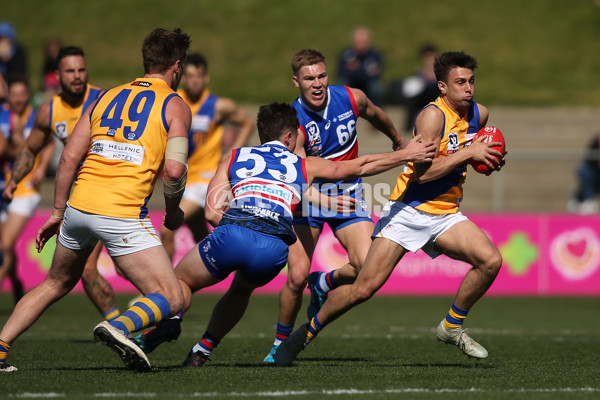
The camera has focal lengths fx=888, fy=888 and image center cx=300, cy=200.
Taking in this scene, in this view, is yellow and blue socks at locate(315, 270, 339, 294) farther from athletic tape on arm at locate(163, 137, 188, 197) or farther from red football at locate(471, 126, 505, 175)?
athletic tape on arm at locate(163, 137, 188, 197)

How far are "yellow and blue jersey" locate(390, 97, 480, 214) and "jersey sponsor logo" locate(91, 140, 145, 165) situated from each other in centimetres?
232

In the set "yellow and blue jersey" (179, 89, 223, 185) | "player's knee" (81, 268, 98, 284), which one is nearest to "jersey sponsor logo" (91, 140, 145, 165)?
"player's knee" (81, 268, 98, 284)

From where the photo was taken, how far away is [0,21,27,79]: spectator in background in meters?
18.4

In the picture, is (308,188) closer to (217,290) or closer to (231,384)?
(231,384)

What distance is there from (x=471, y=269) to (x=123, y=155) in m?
2.92

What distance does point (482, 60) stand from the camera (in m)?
29.3

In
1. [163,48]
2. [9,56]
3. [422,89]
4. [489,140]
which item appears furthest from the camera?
[422,89]

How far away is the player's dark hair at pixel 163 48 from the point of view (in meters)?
6.39

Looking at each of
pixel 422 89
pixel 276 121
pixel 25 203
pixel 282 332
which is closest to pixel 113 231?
pixel 276 121

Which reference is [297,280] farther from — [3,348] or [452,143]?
[3,348]

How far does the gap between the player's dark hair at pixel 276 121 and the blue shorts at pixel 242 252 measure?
34.6 inches

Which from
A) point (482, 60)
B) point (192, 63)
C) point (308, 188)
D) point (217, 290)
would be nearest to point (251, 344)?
point (308, 188)

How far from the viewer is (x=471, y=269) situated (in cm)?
716

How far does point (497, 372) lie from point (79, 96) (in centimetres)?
494
